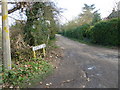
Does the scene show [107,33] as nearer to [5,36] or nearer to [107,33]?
[107,33]

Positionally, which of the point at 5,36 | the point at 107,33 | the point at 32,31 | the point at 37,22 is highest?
the point at 37,22

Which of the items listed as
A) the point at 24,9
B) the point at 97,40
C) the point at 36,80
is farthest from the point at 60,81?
the point at 97,40

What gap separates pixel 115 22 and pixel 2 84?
10.0 m

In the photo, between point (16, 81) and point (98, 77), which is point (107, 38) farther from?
point (16, 81)

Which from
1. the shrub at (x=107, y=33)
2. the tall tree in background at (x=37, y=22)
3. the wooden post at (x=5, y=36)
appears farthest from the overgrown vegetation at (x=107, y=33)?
the wooden post at (x=5, y=36)

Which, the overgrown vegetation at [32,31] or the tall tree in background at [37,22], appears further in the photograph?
the tall tree in background at [37,22]

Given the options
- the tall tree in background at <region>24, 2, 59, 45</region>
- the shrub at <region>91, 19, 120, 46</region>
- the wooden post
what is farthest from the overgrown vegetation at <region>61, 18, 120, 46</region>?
the wooden post

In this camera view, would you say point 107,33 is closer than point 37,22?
No

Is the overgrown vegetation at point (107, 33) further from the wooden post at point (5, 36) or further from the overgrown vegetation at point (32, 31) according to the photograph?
the wooden post at point (5, 36)

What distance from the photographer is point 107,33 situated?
10.1 m

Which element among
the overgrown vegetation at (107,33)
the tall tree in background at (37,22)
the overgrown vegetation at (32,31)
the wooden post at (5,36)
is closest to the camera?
the wooden post at (5,36)

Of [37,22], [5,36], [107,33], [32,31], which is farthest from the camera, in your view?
[107,33]

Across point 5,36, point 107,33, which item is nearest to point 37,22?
point 5,36

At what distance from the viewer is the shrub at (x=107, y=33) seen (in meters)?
9.30
